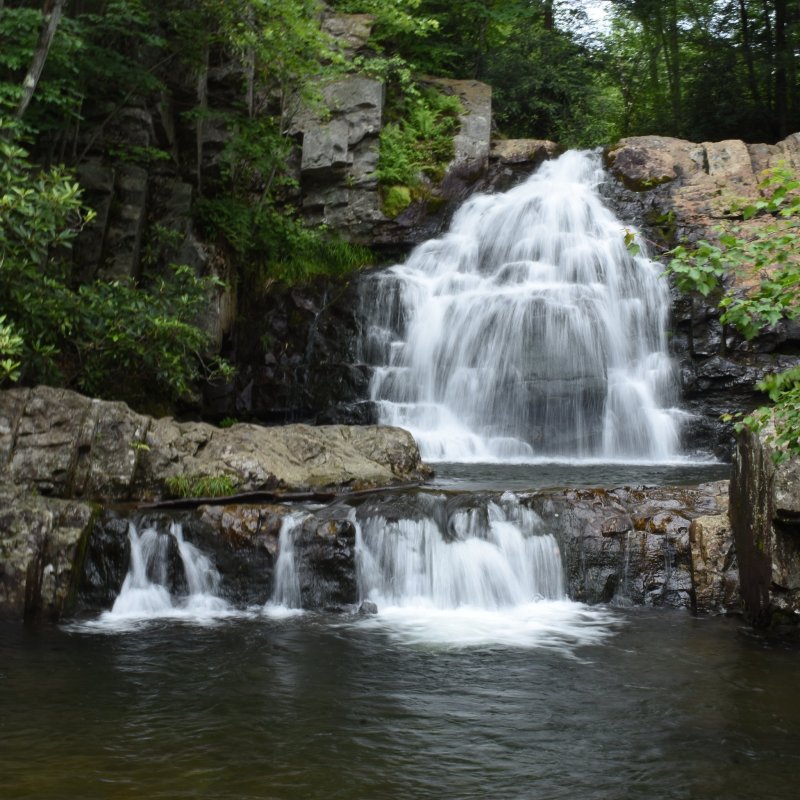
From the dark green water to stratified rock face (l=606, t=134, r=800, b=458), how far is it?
724 centimetres

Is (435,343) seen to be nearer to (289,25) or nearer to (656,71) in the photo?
(289,25)

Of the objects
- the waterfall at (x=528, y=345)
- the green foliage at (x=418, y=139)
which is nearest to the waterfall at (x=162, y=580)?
the waterfall at (x=528, y=345)

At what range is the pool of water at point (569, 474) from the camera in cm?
1036

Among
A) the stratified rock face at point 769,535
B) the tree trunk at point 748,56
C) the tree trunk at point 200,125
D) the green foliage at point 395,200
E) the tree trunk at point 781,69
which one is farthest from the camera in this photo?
the tree trunk at point 748,56

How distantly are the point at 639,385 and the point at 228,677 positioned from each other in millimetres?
9796

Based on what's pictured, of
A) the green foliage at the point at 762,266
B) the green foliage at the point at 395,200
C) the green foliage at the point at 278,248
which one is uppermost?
the green foliage at the point at 395,200

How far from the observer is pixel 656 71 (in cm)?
2784

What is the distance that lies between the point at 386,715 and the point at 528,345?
9805 millimetres

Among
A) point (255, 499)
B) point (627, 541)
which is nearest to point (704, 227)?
point (627, 541)

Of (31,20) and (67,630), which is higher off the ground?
(31,20)

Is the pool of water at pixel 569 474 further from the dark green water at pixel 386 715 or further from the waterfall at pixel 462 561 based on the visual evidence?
the dark green water at pixel 386 715

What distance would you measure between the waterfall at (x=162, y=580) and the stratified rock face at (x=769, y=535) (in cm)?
457

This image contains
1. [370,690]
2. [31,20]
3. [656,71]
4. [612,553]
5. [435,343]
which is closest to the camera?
[370,690]

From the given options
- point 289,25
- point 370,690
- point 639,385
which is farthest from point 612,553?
point 289,25
